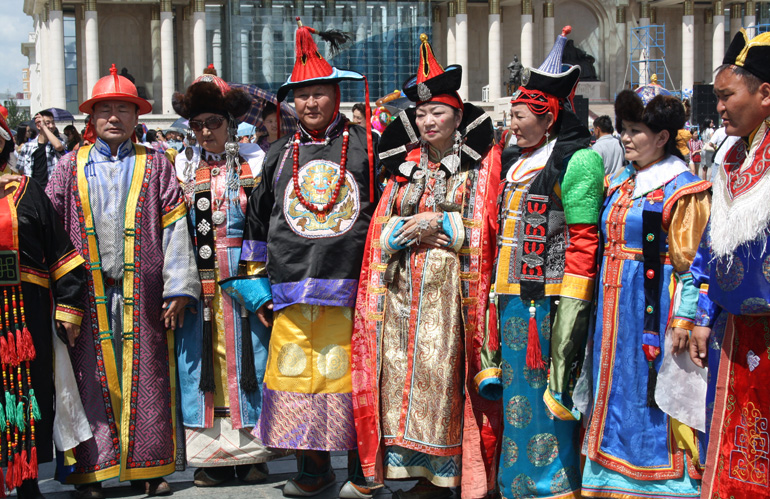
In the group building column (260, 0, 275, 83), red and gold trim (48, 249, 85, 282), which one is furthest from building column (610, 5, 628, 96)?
red and gold trim (48, 249, 85, 282)

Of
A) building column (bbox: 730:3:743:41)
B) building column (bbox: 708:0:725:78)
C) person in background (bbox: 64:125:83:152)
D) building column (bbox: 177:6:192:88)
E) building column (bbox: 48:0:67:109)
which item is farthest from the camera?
building column (bbox: 730:3:743:41)

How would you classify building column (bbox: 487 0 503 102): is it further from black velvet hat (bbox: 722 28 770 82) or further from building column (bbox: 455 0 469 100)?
black velvet hat (bbox: 722 28 770 82)

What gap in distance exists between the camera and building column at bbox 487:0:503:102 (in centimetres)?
4269

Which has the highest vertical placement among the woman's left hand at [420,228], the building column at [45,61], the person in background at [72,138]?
the building column at [45,61]

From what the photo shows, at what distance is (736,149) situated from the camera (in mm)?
3086

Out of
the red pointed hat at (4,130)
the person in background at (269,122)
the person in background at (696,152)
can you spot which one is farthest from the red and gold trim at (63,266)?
the person in background at (696,152)

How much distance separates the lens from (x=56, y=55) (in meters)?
39.7

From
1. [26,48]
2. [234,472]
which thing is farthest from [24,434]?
[26,48]

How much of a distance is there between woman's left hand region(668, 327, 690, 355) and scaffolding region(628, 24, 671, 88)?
133 feet

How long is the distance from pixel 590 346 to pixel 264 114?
296 cm

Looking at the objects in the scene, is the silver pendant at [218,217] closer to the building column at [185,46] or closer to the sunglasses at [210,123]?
the sunglasses at [210,123]

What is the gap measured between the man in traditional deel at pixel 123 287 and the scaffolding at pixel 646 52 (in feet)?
131

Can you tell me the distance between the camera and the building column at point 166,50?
131 feet

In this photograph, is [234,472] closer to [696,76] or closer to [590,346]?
[590,346]
